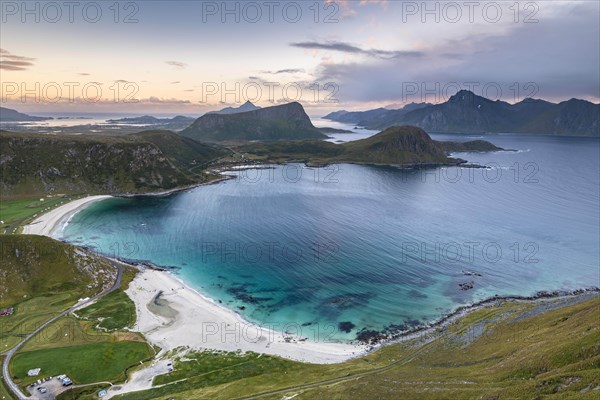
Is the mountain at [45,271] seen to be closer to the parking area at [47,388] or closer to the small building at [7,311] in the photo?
the small building at [7,311]

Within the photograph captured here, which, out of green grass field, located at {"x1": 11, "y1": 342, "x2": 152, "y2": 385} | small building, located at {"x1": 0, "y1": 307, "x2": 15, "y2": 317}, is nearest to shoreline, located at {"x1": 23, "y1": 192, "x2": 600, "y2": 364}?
green grass field, located at {"x1": 11, "y1": 342, "x2": 152, "y2": 385}

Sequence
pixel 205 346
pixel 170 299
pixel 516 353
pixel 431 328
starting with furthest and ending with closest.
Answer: pixel 170 299, pixel 431 328, pixel 205 346, pixel 516 353

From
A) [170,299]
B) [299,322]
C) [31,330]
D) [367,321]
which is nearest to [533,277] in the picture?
[367,321]

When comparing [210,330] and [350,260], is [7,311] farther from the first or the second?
[350,260]

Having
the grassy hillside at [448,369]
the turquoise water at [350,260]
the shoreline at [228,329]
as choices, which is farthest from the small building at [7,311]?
the grassy hillside at [448,369]

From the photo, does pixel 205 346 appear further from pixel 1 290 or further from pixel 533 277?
pixel 533 277
